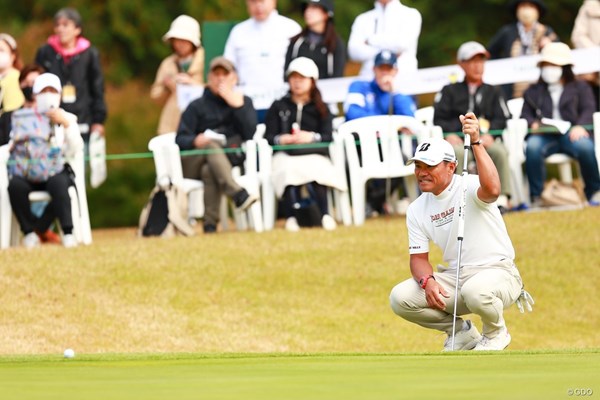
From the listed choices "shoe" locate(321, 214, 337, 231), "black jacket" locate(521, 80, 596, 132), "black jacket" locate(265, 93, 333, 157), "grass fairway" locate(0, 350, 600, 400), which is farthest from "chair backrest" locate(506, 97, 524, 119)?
"grass fairway" locate(0, 350, 600, 400)

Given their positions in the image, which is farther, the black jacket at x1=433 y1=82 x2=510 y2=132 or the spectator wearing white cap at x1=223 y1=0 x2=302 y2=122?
the spectator wearing white cap at x1=223 y1=0 x2=302 y2=122

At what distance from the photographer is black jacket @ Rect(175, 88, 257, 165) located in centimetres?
1571

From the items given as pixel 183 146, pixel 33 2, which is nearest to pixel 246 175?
pixel 183 146

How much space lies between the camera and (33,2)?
79.9 feet

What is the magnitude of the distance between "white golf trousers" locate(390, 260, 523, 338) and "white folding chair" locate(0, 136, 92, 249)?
5.16 meters

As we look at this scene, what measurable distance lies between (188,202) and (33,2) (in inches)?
357

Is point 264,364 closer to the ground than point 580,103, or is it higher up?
closer to the ground

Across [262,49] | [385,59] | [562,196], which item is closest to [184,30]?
[262,49]

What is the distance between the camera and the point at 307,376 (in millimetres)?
8047

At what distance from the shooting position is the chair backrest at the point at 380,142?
51.7 feet

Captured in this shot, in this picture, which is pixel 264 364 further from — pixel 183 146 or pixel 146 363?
pixel 183 146

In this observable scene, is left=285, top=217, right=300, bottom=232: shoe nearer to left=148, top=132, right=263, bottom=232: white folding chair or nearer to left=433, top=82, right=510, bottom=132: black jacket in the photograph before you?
left=148, top=132, right=263, bottom=232: white folding chair

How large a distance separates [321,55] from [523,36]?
215 centimetres

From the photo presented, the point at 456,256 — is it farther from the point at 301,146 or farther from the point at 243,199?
the point at 301,146
